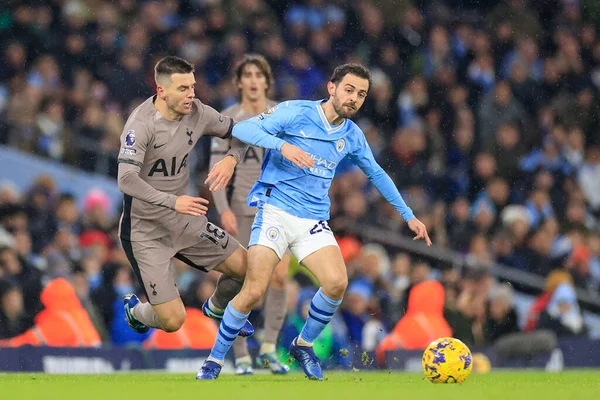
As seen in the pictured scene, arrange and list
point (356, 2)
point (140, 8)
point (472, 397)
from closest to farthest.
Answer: point (472, 397) < point (140, 8) < point (356, 2)

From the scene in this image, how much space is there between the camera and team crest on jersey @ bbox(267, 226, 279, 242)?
9961mm

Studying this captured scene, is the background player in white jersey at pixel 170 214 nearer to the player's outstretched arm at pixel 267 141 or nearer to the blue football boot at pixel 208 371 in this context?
the player's outstretched arm at pixel 267 141

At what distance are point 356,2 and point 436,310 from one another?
8.39m

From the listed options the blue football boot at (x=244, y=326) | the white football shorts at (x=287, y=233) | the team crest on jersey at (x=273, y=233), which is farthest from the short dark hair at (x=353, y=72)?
the blue football boot at (x=244, y=326)

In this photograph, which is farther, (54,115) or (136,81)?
(136,81)

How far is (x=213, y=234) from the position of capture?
10.4 metres

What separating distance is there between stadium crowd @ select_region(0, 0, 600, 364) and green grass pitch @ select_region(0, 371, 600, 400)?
167 inches

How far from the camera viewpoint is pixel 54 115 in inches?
690

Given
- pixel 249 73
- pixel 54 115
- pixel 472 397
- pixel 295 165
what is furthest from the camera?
pixel 54 115

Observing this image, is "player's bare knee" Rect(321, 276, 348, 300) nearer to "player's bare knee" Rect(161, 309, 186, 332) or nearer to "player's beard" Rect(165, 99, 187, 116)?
"player's bare knee" Rect(161, 309, 186, 332)

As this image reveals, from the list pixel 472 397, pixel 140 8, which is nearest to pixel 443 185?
pixel 140 8

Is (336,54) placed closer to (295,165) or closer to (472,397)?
(295,165)

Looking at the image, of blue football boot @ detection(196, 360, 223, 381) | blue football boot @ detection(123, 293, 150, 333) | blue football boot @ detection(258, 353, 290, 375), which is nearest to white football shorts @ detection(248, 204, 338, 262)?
blue football boot @ detection(196, 360, 223, 381)

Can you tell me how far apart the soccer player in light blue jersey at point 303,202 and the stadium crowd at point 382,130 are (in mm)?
4347
